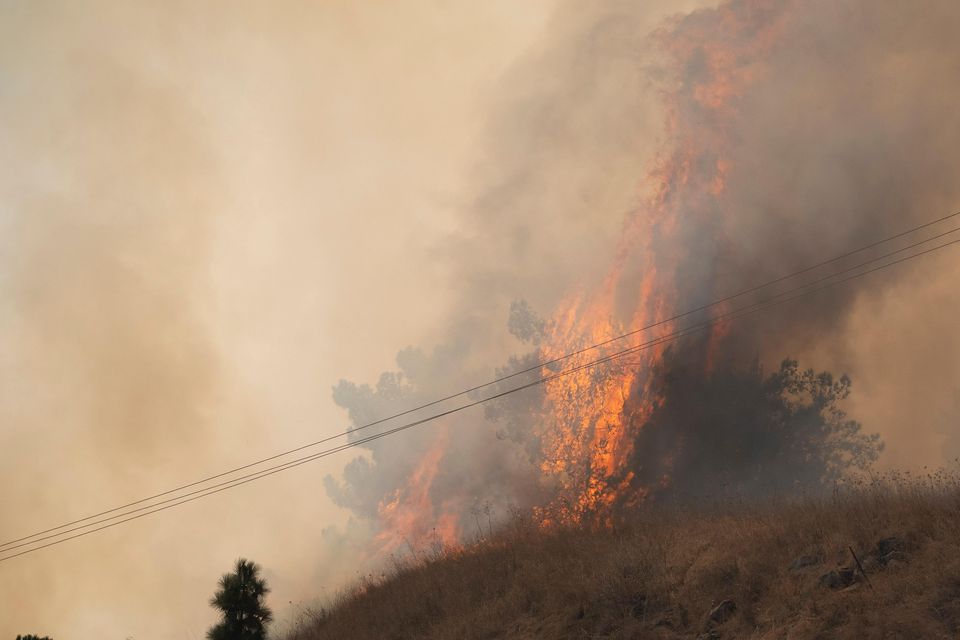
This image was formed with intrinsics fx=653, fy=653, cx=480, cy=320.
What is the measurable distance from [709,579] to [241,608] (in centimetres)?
1496

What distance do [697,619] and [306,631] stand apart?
47.5 ft

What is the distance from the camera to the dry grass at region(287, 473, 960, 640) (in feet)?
37.0

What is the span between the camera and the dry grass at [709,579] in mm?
11289

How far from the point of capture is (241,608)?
69.2 ft

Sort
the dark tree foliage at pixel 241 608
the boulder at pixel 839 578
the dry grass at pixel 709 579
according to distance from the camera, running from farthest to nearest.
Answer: the dark tree foliage at pixel 241 608, the boulder at pixel 839 578, the dry grass at pixel 709 579

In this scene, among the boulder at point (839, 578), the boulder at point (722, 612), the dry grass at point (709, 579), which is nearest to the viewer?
the dry grass at point (709, 579)

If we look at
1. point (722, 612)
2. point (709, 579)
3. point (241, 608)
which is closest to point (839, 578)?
point (722, 612)

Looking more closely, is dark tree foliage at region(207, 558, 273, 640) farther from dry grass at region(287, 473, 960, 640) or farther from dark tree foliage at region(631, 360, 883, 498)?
dark tree foliage at region(631, 360, 883, 498)

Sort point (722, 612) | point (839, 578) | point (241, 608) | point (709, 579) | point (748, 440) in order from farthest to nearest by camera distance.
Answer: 1. point (748, 440)
2. point (241, 608)
3. point (709, 579)
4. point (722, 612)
5. point (839, 578)

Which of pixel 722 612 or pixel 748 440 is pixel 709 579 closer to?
pixel 722 612

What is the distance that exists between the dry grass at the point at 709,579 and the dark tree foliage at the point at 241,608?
1.73 m

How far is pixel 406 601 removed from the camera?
19.2m

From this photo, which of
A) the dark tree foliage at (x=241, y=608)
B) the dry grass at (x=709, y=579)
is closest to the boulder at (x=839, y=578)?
the dry grass at (x=709, y=579)

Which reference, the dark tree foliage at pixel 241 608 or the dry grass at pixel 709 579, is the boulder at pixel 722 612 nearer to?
the dry grass at pixel 709 579
